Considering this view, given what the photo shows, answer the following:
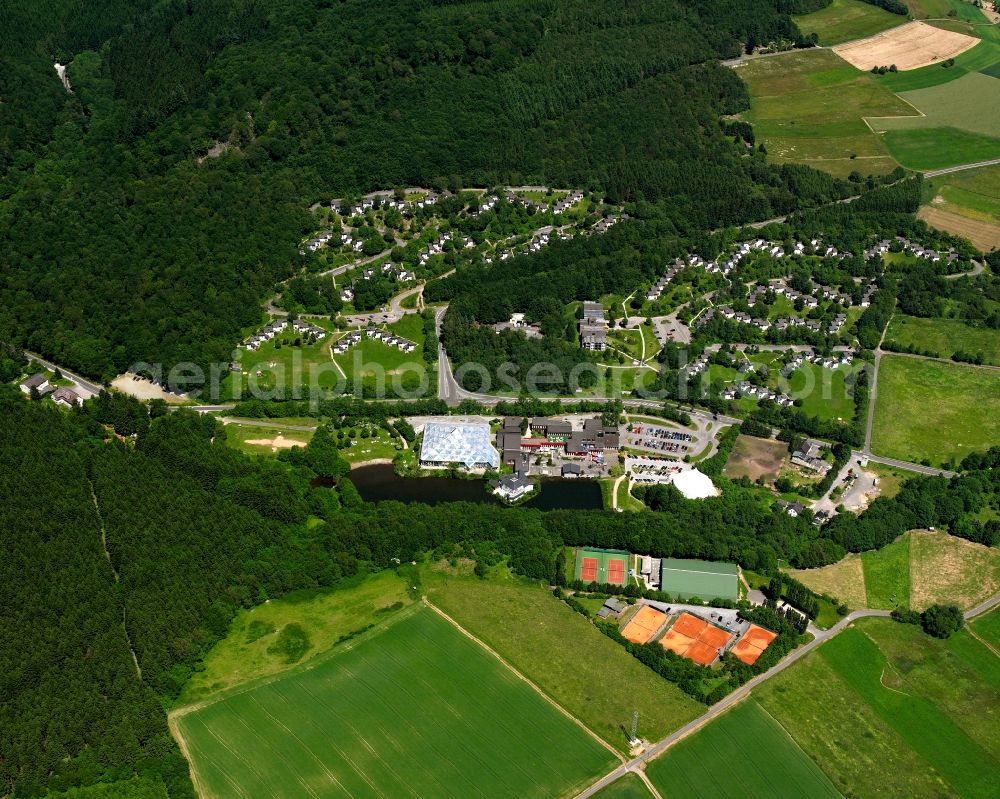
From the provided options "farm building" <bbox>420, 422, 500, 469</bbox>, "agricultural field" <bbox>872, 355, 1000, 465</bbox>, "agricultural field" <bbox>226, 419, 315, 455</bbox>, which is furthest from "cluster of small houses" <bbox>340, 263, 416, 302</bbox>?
"agricultural field" <bbox>872, 355, 1000, 465</bbox>

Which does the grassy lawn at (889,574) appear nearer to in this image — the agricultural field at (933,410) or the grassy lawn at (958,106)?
the agricultural field at (933,410)

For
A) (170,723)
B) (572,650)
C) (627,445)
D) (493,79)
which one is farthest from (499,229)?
(170,723)

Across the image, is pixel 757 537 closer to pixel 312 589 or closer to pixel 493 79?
pixel 312 589

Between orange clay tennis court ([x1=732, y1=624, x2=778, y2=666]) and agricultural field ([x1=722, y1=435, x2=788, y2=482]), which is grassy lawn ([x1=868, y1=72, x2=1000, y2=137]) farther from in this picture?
orange clay tennis court ([x1=732, y1=624, x2=778, y2=666])

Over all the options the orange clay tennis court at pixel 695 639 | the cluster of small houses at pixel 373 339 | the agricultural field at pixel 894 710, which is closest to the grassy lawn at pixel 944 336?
the agricultural field at pixel 894 710

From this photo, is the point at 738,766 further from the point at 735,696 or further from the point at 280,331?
the point at 280,331

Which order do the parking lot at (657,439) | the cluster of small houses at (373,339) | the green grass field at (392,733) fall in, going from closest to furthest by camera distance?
the green grass field at (392,733)
the parking lot at (657,439)
the cluster of small houses at (373,339)

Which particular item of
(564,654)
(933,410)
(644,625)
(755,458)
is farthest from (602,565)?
(933,410)
